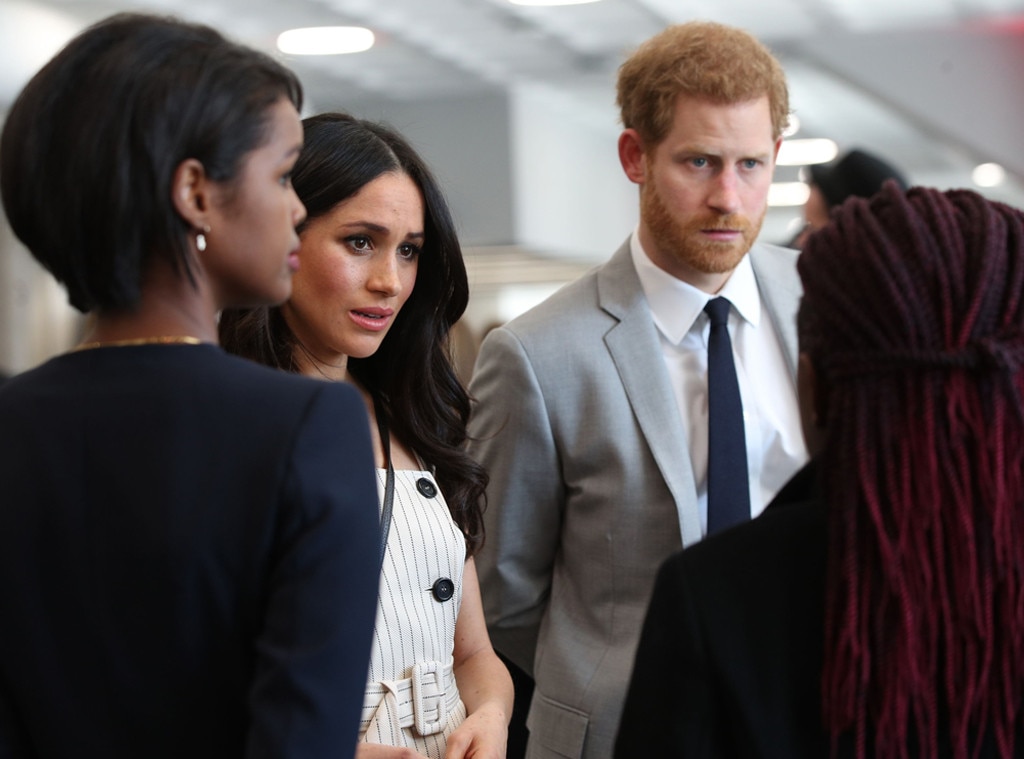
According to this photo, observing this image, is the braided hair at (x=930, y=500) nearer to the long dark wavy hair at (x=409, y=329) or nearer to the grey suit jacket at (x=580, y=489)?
the long dark wavy hair at (x=409, y=329)

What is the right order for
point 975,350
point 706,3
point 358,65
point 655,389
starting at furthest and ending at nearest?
point 358,65 → point 706,3 → point 655,389 → point 975,350

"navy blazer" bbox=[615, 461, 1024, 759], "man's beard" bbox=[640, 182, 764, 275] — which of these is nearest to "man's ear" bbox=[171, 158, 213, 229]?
"navy blazer" bbox=[615, 461, 1024, 759]

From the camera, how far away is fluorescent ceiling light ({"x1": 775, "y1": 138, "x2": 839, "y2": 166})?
12.9 meters

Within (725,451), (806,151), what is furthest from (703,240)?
(806,151)

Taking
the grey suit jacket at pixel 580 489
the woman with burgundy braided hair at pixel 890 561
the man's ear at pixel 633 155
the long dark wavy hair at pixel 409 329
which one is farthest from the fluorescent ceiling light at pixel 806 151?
the woman with burgundy braided hair at pixel 890 561

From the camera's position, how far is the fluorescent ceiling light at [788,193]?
1598 cm

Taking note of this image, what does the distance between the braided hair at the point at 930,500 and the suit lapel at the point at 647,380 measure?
→ 1.13 metres

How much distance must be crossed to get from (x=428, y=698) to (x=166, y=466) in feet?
2.76

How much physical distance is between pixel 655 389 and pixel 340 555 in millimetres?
1324

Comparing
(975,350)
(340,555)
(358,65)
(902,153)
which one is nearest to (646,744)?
(340,555)

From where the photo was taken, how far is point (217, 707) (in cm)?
133

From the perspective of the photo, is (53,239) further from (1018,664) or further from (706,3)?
(706,3)

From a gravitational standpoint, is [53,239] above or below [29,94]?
below

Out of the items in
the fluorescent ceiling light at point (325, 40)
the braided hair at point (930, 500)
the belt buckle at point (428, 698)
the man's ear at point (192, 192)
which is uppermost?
the fluorescent ceiling light at point (325, 40)
